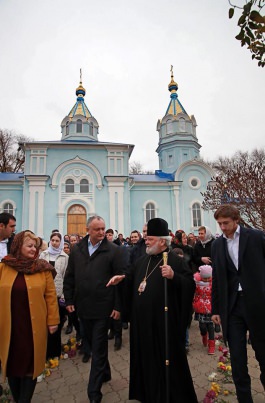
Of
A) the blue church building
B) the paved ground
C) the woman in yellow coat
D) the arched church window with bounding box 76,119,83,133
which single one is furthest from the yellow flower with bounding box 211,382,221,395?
the arched church window with bounding box 76,119,83,133

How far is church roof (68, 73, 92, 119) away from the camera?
27.3m

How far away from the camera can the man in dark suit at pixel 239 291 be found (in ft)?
9.02

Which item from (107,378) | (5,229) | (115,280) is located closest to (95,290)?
(115,280)

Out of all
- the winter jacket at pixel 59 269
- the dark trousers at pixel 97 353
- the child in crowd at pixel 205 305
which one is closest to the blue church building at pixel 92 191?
the winter jacket at pixel 59 269

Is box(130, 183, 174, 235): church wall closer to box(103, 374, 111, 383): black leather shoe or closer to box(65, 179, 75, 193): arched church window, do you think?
box(65, 179, 75, 193): arched church window

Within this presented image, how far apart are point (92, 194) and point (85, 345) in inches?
694

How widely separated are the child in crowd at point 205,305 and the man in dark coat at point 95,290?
1.77 m

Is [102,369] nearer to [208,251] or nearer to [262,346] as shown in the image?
[262,346]

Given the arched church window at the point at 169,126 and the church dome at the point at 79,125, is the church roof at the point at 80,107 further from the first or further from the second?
the arched church window at the point at 169,126

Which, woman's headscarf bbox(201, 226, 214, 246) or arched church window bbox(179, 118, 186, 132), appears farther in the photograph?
arched church window bbox(179, 118, 186, 132)

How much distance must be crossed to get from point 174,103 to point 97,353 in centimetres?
2901

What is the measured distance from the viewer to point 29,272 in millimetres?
2951

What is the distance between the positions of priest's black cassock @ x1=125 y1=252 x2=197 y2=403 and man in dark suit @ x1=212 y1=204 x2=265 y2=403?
36 cm

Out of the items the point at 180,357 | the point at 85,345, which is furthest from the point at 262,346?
the point at 85,345
